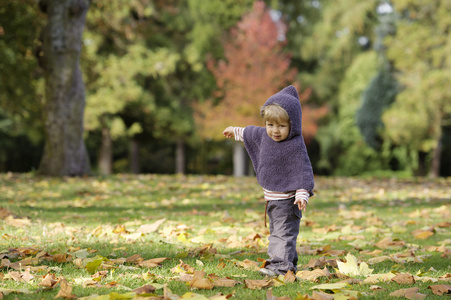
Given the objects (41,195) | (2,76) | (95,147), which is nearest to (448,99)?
(41,195)

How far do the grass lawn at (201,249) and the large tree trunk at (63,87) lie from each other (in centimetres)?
353

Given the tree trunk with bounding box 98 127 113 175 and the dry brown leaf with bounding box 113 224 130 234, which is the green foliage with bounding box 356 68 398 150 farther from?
the dry brown leaf with bounding box 113 224 130 234

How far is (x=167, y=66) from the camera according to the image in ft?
63.9

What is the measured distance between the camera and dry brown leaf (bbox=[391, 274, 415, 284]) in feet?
9.68

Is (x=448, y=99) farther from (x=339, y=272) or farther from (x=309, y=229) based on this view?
(x=339, y=272)

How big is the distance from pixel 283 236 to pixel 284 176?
44 cm

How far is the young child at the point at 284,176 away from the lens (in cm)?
328

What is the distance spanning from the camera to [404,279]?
9.71 feet

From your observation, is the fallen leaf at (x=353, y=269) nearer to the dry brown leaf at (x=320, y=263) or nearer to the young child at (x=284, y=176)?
the dry brown leaf at (x=320, y=263)

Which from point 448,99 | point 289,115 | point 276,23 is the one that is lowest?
point 289,115

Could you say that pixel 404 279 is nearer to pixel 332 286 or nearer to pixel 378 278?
pixel 378 278

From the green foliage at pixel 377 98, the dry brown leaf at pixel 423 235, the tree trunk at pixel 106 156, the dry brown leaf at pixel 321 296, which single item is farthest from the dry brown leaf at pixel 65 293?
the green foliage at pixel 377 98

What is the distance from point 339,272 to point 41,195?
5.79 m

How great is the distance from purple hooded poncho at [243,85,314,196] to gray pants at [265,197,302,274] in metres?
0.14
